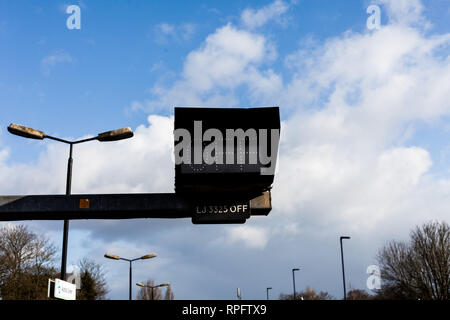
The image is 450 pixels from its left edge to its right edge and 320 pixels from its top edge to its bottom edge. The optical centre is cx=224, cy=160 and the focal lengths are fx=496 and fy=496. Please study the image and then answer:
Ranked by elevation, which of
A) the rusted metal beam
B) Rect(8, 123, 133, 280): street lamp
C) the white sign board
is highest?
Rect(8, 123, 133, 280): street lamp

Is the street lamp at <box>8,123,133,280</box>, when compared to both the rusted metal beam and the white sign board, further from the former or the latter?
the rusted metal beam

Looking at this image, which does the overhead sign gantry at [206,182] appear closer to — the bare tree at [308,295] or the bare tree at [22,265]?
the bare tree at [22,265]

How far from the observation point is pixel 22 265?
42875 millimetres

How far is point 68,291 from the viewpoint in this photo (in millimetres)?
12750

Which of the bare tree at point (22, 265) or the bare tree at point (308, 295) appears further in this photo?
the bare tree at point (308, 295)

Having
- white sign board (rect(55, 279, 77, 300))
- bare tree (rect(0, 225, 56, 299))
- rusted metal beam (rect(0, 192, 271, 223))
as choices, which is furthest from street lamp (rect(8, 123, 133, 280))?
bare tree (rect(0, 225, 56, 299))

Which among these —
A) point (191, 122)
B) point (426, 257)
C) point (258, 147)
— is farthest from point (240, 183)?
point (426, 257)

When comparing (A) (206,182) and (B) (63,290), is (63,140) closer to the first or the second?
(B) (63,290)

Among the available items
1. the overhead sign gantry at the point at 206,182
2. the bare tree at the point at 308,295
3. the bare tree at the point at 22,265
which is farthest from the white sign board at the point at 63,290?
the bare tree at the point at 308,295

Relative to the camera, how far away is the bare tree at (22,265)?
41.3 meters

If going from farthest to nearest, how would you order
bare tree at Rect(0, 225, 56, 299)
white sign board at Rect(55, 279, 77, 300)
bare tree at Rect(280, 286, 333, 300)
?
bare tree at Rect(280, 286, 333, 300) < bare tree at Rect(0, 225, 56, 299) < white sign board at Rect(55, 279, 77, 300)

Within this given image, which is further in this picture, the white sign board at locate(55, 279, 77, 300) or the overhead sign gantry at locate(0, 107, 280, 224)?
the white sign board at locate(55, 279, 77, 300)

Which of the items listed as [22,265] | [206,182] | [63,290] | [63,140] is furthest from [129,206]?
[22,265]

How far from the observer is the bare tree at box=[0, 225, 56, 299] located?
41281 mm
